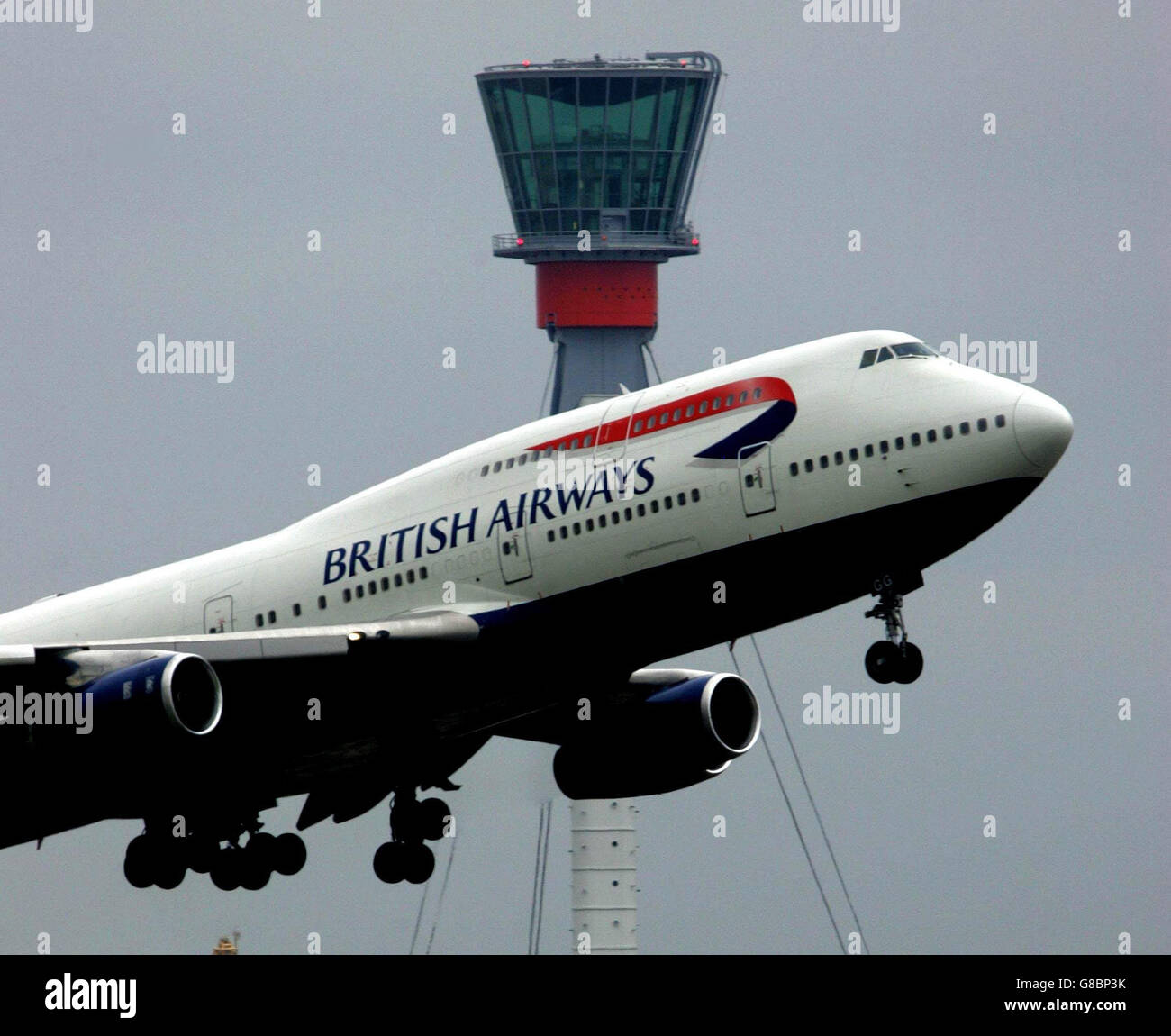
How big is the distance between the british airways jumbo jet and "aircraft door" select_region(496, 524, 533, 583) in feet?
0.25

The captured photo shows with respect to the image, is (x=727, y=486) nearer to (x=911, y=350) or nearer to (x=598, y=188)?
(x=911, y=350)

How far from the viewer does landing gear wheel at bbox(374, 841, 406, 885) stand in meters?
71.4

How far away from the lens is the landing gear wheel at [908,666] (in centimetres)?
6175

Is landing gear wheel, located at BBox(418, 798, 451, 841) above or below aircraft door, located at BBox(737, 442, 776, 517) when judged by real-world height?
below

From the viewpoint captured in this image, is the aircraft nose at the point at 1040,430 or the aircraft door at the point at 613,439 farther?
the aircraft door at the point at 613,439

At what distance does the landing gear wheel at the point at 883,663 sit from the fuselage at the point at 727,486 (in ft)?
4.67

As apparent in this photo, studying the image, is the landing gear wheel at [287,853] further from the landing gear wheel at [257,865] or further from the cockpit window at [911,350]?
the cockpit window at [911,350]

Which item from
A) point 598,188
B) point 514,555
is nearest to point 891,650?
point 514,555

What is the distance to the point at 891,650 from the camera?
2442 inches

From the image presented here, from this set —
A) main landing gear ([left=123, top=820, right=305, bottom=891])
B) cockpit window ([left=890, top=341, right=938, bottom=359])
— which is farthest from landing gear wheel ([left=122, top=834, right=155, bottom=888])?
cockpit window ([left=890, top=341, right=938, bottom=359])

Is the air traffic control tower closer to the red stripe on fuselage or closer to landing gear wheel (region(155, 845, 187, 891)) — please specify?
landing gear wheel (region(155, 845, 187, 891))

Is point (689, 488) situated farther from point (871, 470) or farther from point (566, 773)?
point (566, 773)

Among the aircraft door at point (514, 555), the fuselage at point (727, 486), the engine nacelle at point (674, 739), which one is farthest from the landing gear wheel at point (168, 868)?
the aircraft door at point (514, 555)
